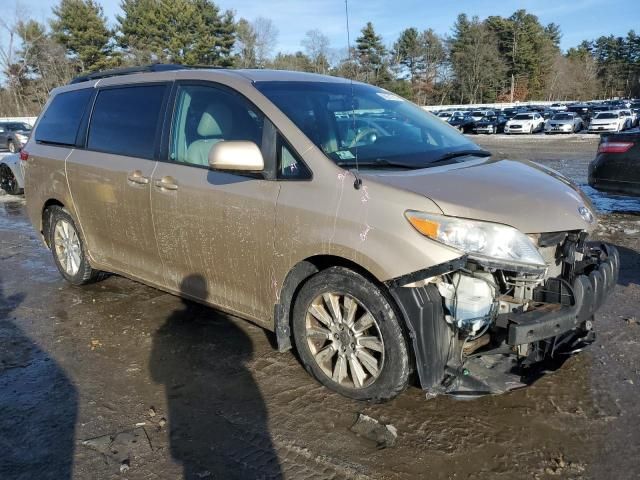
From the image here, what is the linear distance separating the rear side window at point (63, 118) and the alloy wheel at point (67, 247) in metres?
0.82

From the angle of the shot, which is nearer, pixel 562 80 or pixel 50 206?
pixel 50 206

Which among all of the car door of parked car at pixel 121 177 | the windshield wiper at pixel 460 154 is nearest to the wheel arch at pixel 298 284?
the windshield wiper at pixel 460 154

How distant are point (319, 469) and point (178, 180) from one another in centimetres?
216

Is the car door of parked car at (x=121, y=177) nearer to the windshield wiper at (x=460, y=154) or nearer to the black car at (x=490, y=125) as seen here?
the windshield wiper at (x=460, y=154)

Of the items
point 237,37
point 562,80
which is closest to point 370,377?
point 237,37

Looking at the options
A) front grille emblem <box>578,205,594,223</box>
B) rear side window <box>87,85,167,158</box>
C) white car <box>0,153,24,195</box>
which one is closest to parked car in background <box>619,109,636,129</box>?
white car <box>0,153,24,195</box>

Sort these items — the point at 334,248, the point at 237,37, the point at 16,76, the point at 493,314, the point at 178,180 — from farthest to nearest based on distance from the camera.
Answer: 1. the point at 237,37
2. the point at 16,76
3. the point at 178,180
4. the point at 334,248
5. the point at 493,314

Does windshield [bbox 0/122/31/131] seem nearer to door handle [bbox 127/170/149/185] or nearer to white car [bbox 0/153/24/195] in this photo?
white car [bbox 0/153/24/195]

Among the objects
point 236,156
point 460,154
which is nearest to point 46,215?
point 236,156

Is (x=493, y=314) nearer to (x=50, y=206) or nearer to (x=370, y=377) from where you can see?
(x=370, y=377)

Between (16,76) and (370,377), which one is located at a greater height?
(16,76)

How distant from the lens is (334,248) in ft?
9.62

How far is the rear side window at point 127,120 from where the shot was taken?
13.2 ft

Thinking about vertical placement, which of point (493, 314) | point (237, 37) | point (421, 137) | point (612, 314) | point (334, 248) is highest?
point (237, 37)
